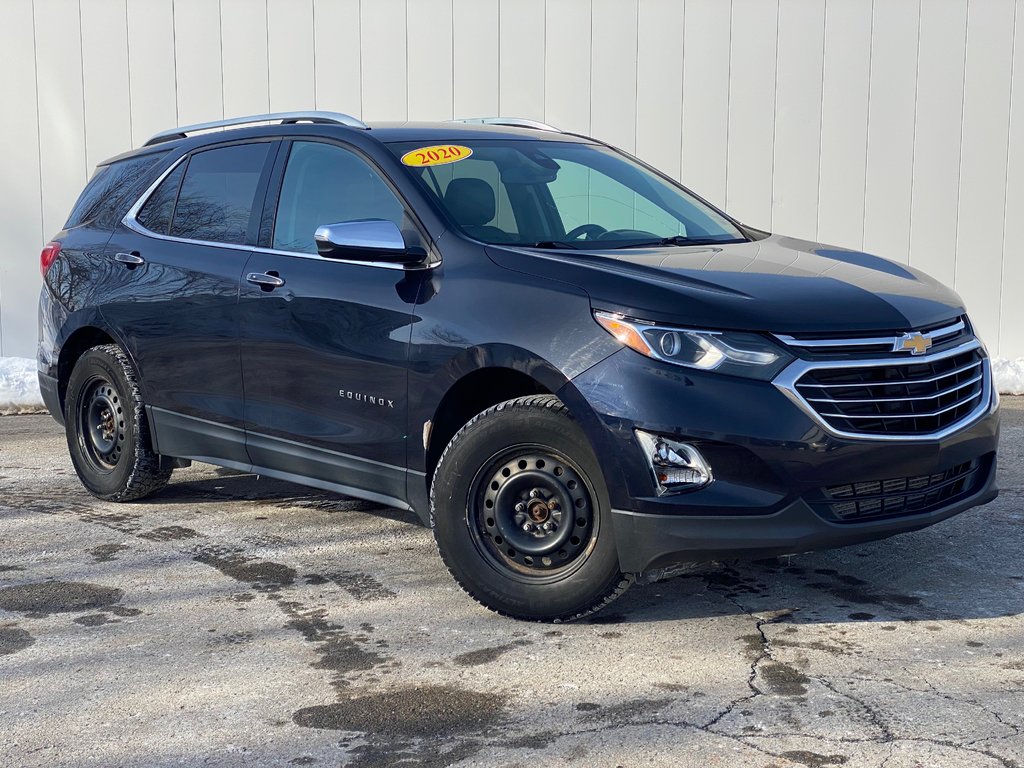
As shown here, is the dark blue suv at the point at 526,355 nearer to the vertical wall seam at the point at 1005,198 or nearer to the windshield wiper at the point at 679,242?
the windshield wiper at the point at 679,242

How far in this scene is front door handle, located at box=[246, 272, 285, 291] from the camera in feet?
16.4

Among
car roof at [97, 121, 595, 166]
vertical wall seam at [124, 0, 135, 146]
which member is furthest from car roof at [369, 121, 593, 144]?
vertical wall seam at [124, 0, 135, 146]

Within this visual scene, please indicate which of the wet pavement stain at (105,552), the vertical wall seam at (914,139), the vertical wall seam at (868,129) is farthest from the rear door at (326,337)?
the vertical wall seam at (914,139)

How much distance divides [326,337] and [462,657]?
55.5 inches

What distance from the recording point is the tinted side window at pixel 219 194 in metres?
5.36

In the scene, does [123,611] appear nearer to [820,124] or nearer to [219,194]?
[219,194]

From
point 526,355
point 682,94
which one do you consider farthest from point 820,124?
point 526,355

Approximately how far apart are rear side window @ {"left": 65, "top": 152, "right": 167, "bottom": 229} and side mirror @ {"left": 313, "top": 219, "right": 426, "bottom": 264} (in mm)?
1918

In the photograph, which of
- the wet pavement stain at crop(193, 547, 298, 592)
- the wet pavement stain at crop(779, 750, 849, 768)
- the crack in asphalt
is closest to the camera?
the wet pavement stain at crop(779, 750, 849, 768)

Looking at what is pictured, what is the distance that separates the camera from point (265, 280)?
5039 mm

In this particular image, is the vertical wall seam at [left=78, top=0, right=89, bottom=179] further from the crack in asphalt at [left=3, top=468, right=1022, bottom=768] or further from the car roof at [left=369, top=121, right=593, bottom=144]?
the crack in asphalt at [left=3, top=468, right=1022, bottom=768]

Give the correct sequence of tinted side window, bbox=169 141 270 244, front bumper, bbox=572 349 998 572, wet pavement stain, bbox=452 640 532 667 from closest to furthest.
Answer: front bumper, bbox=572 349 998 572 < wet pavement stain, bbox=452 640 532 667 < tinted side window, bbox=169 141 270 244

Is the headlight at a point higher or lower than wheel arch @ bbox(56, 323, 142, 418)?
higher

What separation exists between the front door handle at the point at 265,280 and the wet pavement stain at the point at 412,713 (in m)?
1.91
